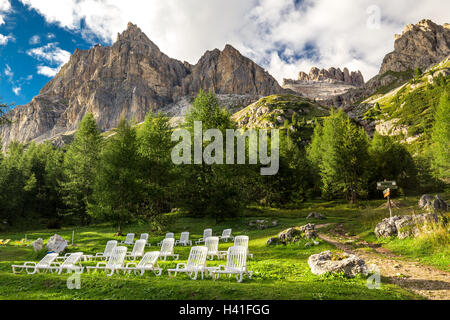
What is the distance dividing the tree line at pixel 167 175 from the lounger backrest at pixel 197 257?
38.7 ft

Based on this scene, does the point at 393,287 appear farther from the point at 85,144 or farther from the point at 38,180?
the point at 38,180

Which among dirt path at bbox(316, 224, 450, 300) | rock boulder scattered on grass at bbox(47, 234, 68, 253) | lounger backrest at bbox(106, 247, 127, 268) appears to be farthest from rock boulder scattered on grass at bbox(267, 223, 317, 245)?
rock boulder scattered on grass at bbox(47, 234, 68, 253)

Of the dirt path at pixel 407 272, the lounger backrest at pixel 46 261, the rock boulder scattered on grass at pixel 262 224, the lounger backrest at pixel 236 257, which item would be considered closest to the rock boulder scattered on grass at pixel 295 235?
the dirt path at pixel 407 272

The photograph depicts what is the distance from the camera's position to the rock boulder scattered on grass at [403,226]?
12662 millimetres

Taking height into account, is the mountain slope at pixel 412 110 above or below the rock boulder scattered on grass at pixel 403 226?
above

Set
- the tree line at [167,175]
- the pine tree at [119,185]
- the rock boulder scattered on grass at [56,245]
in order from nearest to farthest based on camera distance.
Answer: the rock boulder scattered on grass at [56,245]
the pine tree at [119,185]
the tree line at [167,175]

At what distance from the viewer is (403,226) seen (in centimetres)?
1345

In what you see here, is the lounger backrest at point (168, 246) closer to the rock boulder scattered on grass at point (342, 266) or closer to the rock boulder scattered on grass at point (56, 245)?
the rock boulder scattered on grass at point (56, 245)

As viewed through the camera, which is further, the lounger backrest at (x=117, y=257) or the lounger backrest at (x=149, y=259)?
the lounger backrest at (x=117, y=257)

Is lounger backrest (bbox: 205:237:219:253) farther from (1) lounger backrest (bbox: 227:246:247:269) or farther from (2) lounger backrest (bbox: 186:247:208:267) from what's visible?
(1) lounger backrest (bbox: 227:246:247:269)

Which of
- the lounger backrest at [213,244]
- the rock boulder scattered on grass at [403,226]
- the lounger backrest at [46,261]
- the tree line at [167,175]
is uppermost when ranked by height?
the tree line at [167,175]

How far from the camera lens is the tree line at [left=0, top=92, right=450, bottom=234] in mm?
22125

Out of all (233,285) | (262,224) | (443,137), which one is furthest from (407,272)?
(443,137)

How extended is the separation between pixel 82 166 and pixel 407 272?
115 ft
